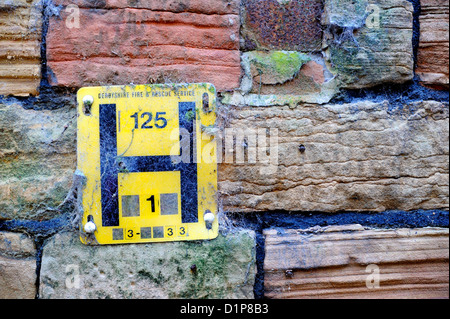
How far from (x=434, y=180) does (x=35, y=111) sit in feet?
3.43

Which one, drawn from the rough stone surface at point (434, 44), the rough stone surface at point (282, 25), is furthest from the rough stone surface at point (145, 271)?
the rough stone surface at point (434, 44)

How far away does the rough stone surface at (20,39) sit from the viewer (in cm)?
88

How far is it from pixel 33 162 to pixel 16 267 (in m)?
0.26

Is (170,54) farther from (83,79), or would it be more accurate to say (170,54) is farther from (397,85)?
(397,85)

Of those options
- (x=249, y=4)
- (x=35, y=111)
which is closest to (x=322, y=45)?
(x=249, y=4)

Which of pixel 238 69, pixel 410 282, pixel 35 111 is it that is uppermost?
pixel 238 69

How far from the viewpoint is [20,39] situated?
887 millimetres

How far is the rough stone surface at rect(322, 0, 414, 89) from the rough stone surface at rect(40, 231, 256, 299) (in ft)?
1.82

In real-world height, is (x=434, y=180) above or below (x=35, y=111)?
below

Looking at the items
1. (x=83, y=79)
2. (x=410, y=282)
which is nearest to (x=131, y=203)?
(x=83, y=79)

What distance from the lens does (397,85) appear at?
94 cm

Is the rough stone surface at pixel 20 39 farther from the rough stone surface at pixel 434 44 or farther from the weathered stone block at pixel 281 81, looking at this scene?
the rough stone surface at pixel 434 44

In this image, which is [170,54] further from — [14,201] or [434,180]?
[434,180]

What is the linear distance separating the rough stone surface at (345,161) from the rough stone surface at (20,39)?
1.69 ft
